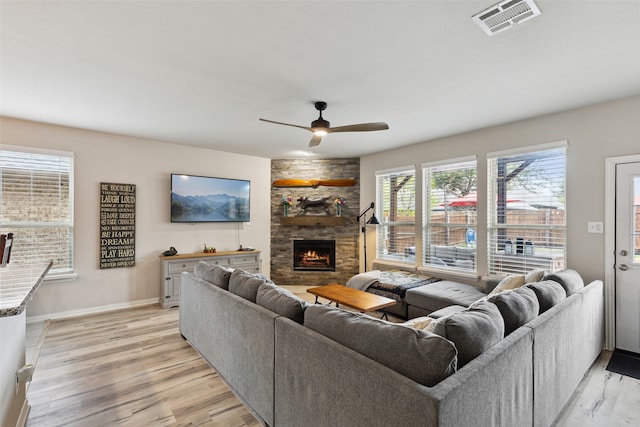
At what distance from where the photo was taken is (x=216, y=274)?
279cm

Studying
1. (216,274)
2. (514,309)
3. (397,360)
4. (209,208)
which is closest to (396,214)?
(209,208)

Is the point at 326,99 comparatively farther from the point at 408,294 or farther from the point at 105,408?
the point at 105,408

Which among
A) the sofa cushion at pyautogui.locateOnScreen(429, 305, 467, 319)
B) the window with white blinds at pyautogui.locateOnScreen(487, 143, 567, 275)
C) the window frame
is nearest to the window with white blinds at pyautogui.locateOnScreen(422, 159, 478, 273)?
the window with white blinds at pyautogui.locateOnScreen(487, 143, 567, 275)

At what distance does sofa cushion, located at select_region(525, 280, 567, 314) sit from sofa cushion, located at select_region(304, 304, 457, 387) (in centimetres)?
138

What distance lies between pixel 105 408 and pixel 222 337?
88cm

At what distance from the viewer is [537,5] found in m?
1.76

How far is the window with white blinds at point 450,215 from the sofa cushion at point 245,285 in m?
3.28

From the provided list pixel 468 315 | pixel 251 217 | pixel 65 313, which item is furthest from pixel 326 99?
pixel 65 313

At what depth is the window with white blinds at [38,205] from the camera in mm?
3676

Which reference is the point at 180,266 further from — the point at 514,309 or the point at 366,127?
the point at 514,309

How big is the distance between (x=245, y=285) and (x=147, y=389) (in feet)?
3.65

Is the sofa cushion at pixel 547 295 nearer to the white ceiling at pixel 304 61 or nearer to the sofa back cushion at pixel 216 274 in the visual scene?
the white ceiling at pixel 304 61

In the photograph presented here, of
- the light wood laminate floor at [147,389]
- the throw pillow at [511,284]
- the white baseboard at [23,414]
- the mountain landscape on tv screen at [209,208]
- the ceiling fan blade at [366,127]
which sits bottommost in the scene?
the light wood laminate floor at [147,389]

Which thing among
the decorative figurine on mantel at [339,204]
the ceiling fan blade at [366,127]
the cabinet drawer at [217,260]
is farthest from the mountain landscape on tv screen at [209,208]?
the ceiling fan blade at [366,127]
